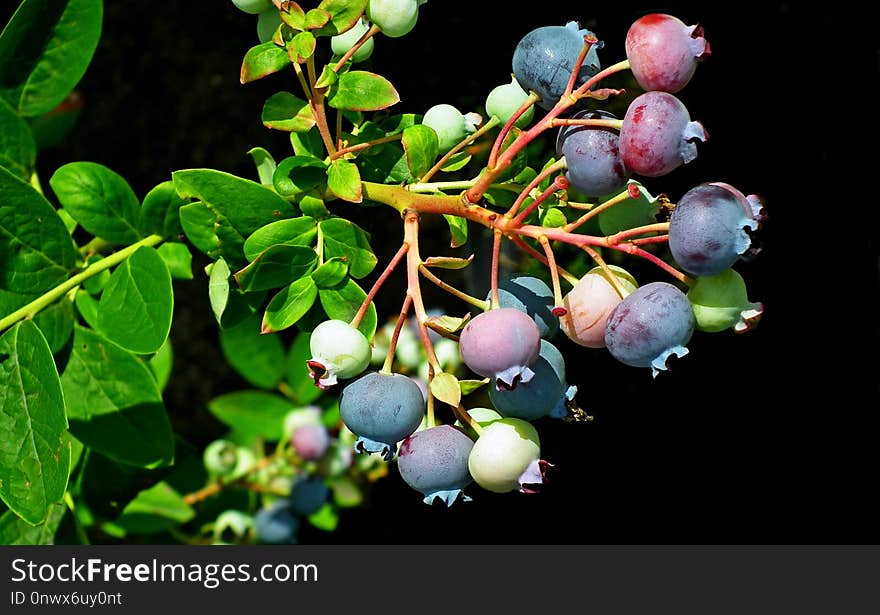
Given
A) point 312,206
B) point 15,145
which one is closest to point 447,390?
point 312,206

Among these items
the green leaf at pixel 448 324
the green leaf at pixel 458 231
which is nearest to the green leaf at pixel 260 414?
the green leaf at pixel 458 231

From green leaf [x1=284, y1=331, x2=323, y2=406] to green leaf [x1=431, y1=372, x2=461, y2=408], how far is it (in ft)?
3.01

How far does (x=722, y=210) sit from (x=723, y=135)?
1133 millimetres

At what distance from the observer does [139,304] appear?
1083mm

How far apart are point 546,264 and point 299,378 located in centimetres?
98

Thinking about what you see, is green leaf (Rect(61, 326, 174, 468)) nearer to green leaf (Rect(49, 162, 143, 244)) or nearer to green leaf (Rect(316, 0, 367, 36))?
green leaf (Rect(49, 162, 143, 244))

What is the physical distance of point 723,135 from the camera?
1.82 metres

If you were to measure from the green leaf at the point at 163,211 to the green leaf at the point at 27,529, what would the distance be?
444 millimetres

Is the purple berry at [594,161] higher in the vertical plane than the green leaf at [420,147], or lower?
lower

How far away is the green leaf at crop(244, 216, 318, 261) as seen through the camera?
0.96 metres

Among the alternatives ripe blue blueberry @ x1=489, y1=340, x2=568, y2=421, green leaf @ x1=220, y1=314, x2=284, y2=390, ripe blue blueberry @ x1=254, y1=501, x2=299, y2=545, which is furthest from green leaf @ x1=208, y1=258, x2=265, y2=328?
ripe blue blueberry @ x1=254, y1=501, x2=299, y2=545

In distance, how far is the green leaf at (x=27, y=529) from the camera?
1319mm

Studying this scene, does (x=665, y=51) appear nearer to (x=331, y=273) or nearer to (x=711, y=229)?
(x=711, y=229)

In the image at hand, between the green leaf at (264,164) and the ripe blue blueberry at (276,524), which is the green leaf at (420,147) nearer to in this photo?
the green leaf at (264,164)
